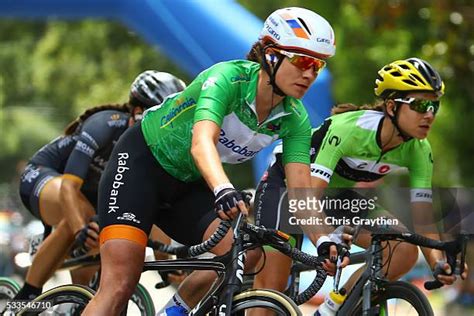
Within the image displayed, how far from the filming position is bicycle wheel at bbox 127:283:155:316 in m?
7.88

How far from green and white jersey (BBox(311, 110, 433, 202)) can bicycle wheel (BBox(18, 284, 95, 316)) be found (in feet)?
5.06

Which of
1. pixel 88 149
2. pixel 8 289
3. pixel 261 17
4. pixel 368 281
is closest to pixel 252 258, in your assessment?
pixel 368 281

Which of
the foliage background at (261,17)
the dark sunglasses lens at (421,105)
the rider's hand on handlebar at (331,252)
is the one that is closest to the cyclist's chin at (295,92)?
the rider's hand on handlebar at (331,252)

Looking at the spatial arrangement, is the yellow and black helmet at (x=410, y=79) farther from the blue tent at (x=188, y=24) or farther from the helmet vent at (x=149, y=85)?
the blue tent at (x=188, y=24)

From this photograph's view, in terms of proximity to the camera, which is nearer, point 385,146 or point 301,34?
point 301,34

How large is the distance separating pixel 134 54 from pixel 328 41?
33672 mm

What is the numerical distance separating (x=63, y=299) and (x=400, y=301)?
198cm

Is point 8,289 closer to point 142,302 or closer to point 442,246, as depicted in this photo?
point 142,302

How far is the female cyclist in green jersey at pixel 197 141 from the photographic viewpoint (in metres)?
6.23

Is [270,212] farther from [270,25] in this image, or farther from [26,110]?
[26,110]

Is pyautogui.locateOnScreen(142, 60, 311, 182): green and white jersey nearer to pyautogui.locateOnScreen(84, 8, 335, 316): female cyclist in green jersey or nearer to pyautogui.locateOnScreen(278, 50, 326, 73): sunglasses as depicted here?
pyautogui.locateOnScreen(84, 8, 335, 316): female cyclist in green jersey

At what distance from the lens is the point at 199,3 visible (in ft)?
53.1

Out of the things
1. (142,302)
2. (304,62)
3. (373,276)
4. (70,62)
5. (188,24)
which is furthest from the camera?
(70,62)

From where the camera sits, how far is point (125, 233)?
248 inches
